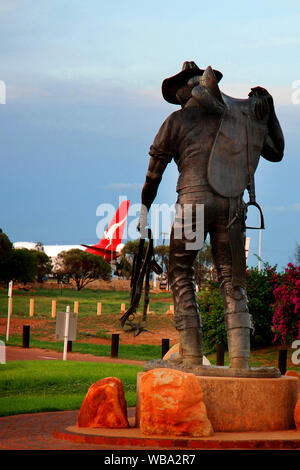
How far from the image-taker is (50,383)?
12734mm

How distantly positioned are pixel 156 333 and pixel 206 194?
24.2 metres

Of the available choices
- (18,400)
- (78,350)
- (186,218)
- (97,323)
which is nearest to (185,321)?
(186,218)

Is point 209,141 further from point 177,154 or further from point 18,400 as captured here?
point 18,400

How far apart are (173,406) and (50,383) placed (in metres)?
6.95

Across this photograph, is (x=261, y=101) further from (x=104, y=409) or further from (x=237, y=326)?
(x=104, y=409)

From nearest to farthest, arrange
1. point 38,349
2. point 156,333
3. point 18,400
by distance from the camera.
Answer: point 18,400, point 38,349, point 156,333

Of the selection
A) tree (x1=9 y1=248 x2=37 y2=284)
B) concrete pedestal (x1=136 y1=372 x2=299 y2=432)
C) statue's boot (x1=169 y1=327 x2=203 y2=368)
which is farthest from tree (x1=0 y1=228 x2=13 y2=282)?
concrete pedestal (x1=136 y1=372 x2=299 y2=432)

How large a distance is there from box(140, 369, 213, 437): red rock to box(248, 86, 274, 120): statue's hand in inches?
111

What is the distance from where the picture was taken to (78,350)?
24172 millimetres

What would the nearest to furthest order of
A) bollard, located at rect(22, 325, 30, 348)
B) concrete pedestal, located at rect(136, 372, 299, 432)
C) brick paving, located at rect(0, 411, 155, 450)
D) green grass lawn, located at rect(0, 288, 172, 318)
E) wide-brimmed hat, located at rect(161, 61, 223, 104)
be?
brick paving, located at rect(0, 411, 155, 450) < concrete pedestal, located at rect(136, 372, 299, 432) < wide-brimmed hat, located at rect(161, 61, 223, 104) < bollard, located at rect(22, 325, 30, 348) < green grass lawn, located at rect(0, 288, 172, 318)

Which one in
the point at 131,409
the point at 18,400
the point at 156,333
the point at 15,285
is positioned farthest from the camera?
the point at 15,285

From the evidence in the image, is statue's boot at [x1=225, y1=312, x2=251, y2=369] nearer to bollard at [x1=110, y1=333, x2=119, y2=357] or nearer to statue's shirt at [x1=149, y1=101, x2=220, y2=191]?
statue's shirt at [x1=149, y1=101, x2=220, y2=191]

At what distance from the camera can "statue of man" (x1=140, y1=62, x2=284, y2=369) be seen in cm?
725

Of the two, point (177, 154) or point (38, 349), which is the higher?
point (177, 154)
